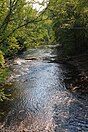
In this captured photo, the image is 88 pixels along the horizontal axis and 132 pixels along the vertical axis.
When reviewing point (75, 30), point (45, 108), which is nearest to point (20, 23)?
point (45, 108)

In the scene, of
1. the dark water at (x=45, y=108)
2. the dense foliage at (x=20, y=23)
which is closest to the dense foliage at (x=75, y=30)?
the dark water at (x=45, y=108)

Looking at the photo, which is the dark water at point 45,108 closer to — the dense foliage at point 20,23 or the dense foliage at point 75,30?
the dense foliage at point 20,23

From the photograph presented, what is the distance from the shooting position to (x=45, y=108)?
17.5m

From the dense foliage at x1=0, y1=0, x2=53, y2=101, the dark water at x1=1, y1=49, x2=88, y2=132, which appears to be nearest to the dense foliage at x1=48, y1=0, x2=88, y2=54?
the dark water at x1=1, y1=49, x2=88, y2=132

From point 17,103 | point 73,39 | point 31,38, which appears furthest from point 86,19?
point 31,38

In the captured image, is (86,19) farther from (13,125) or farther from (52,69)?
(13,125)

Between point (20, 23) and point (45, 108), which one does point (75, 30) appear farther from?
point (20, 23)

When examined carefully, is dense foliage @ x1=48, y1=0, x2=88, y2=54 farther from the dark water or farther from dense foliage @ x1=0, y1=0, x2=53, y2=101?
dense foliage @ x1=0, y1=0, x2=53, y2=101

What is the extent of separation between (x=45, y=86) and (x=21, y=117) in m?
7.98

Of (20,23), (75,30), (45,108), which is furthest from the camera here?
(75,30)

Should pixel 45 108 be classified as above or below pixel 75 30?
below

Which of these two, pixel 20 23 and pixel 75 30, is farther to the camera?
pixel 75 30

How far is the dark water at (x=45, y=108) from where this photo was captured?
1454 centimetres

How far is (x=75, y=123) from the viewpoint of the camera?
14695 mm
